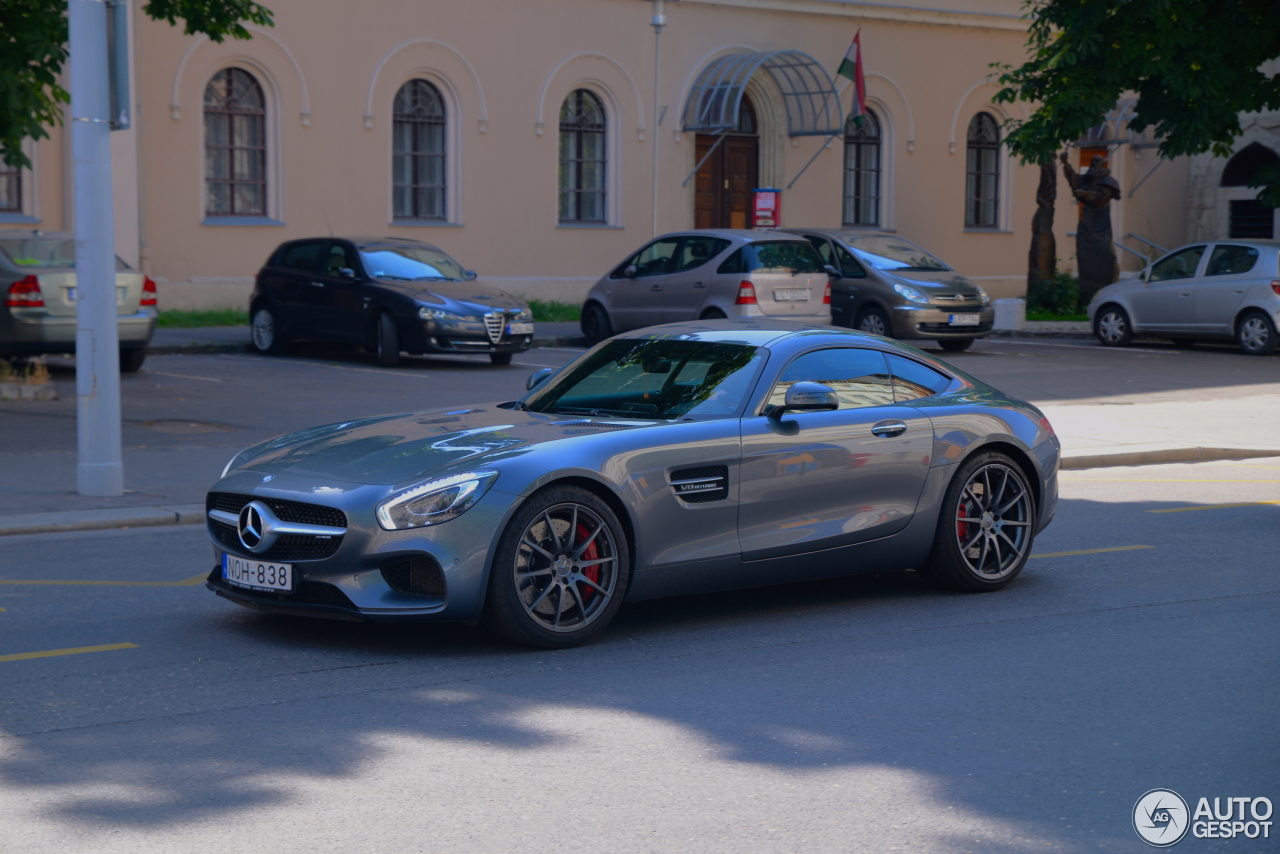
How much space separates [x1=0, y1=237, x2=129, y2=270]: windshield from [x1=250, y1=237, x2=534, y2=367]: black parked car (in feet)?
12.4

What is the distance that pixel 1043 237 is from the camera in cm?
3094

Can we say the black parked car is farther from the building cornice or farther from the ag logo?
the ag logo

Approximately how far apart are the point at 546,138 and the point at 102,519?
19518mm

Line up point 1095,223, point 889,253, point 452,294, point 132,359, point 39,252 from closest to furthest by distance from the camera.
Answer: point 39,252 < point 132,359 < point 452,294 < point 889,253 < point 1095,223

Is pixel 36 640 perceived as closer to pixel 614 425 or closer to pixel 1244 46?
pixel 614 425

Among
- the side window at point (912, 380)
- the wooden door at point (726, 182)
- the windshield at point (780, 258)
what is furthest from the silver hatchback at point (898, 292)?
the side window at point (912, 380)

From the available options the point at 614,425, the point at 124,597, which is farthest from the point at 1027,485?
the point at 124,597

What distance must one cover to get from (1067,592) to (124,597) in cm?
468

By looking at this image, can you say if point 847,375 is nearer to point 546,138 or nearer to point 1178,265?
point 1178,265

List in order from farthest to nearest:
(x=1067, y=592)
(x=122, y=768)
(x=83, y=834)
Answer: (x=1067, y=592) < (x=122, y=768) < (x=83, y=834)

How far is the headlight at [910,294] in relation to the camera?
21.5 m

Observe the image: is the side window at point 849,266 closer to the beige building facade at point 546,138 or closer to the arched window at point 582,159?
the beige building facade at point 546,138

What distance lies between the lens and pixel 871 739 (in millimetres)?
5191

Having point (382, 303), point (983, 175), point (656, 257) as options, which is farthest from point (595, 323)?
point (983, 175)
